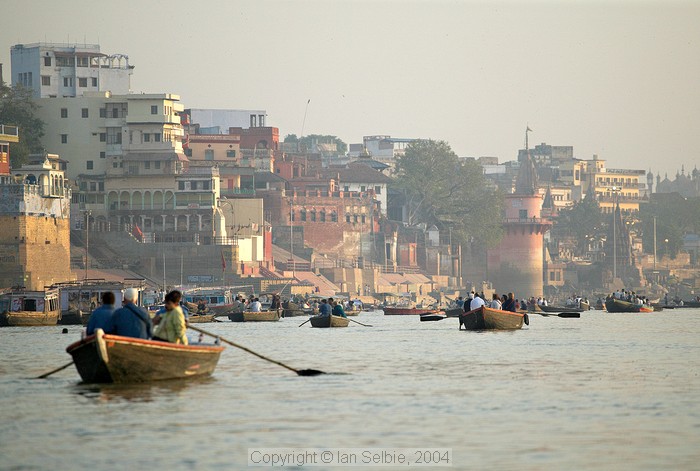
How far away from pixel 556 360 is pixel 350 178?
119m

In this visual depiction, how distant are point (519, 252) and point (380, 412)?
128872mm

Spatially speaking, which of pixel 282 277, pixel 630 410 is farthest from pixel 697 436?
pixel 282 277

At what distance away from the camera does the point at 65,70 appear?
128 metres

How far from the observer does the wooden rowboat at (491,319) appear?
177 feet

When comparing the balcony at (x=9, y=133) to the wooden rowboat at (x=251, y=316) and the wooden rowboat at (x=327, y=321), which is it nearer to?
the wooden rowboat at (x=251, y=316)

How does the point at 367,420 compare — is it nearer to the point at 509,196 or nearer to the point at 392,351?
the point at 392,351

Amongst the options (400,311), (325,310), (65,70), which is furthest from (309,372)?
(65,70)

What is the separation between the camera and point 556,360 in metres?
39.0

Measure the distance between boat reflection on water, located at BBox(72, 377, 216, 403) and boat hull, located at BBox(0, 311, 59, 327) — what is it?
37697 millimetres

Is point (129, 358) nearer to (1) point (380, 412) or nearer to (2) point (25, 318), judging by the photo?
(1) point (380, 412)

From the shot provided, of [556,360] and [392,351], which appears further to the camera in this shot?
[392,351]

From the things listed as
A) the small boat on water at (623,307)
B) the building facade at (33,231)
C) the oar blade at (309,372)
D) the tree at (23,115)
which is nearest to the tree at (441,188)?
the tree at (23,115)

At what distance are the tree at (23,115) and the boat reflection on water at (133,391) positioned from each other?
82.7 meters

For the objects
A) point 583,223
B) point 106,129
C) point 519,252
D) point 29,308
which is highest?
point 106,129
